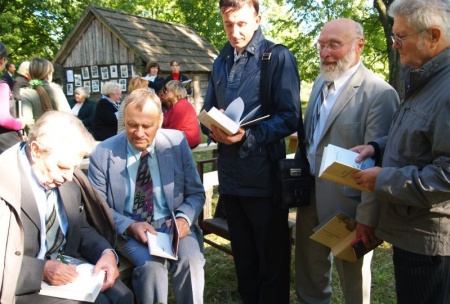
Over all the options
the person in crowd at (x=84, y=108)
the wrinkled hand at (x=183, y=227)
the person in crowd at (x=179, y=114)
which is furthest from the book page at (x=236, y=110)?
the person in crowd at (x=84, y=108)

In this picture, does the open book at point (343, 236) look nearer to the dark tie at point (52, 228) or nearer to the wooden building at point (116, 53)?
the dark tie at point (52, 228)

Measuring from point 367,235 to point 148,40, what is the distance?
14.4 meters

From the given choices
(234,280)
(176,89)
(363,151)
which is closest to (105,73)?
(176,89)

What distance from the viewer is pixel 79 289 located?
7.17 feet

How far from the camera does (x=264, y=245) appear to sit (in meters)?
2.86

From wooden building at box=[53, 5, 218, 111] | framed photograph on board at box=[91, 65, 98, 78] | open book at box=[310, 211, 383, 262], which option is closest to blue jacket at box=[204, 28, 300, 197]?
open book at box=[310, 211, 383, 262]

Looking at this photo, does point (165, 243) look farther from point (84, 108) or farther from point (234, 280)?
point (84, 108)

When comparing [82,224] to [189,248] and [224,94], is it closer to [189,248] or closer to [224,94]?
[189,248]

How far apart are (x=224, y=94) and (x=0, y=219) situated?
5.00ft

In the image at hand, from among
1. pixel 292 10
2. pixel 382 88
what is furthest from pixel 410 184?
pixel 292 10

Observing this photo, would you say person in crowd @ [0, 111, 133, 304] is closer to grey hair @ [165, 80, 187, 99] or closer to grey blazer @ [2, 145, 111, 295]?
grey blazer @ [2, 145, 111, 295]

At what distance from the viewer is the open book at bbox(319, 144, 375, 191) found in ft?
6.79

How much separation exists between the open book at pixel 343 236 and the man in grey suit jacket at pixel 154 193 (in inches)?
32.7

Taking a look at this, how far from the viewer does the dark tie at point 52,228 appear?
234 centimetres
